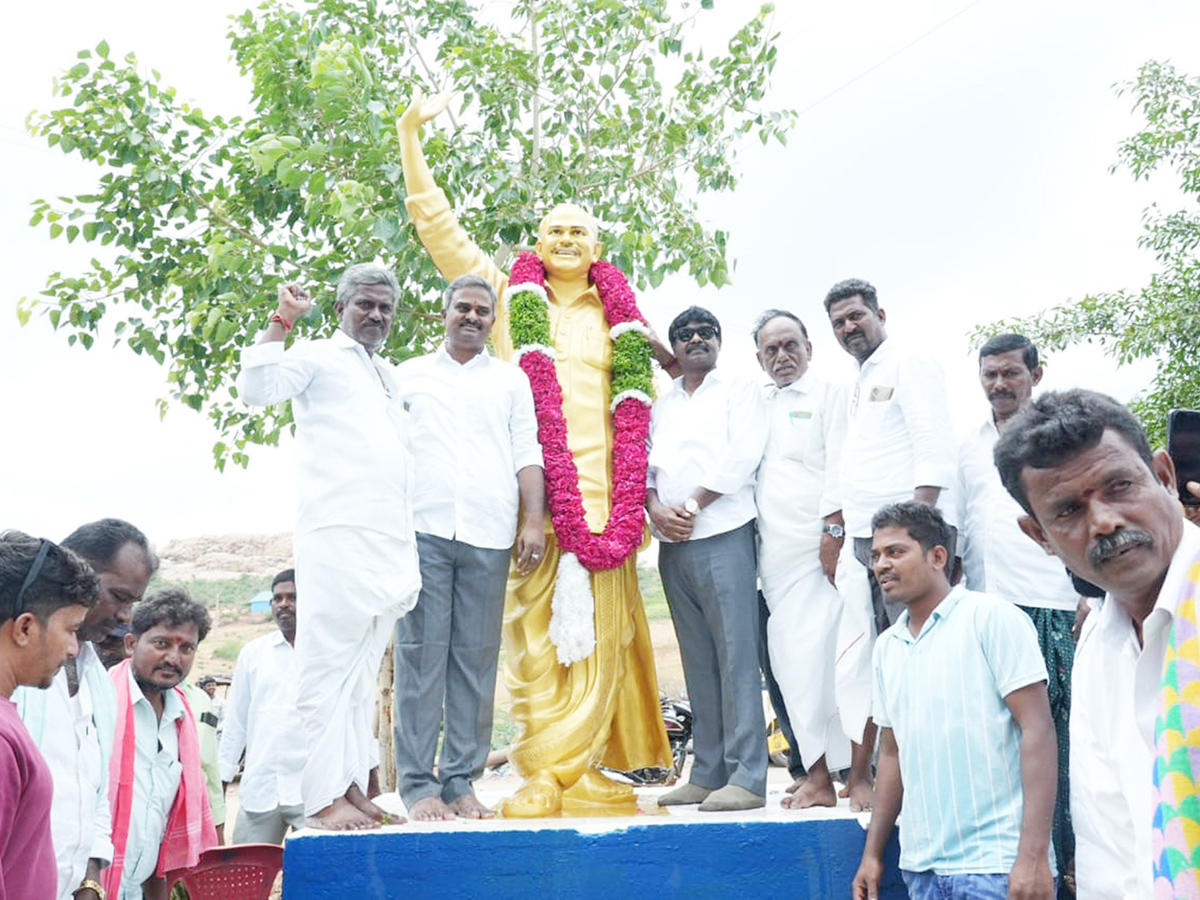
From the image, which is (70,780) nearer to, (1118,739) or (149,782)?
(149,782)

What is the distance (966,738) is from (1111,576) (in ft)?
5.39

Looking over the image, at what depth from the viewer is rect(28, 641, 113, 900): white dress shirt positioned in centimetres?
283

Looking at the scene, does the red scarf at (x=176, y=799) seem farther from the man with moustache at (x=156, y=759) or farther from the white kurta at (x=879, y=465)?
the white kurta at (x=879, y=465)

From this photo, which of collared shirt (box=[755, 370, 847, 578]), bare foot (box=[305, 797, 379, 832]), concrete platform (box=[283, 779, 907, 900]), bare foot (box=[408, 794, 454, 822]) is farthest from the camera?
collared shirt (box=[755, 370, 847, 578])

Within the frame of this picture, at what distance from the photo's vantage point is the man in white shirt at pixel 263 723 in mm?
5730

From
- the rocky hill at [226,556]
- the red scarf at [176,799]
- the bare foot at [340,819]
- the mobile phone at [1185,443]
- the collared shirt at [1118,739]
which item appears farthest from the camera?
the rocky hill at [226,556]

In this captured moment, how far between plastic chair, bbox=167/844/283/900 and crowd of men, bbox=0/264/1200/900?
0.16 m

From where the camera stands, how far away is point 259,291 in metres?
7.61

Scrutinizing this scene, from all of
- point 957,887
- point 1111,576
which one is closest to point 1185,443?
point 1111,576

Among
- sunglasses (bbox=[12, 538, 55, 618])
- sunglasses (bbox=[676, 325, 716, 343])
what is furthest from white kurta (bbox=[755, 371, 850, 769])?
sunglasses (bbox=[12, 538, 55, 618])

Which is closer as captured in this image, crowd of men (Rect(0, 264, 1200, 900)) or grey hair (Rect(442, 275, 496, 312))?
crowd of men (Rect(0, 264, 1200, 900))

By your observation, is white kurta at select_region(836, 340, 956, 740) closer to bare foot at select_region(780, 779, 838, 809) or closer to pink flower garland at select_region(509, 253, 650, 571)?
bare foot at select_region(780, 779, 838, 809)

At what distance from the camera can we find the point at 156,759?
4277 mm

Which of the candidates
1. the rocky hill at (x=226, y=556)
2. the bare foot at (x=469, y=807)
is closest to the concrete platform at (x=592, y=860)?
the bare foot at (x=469, y=807)
